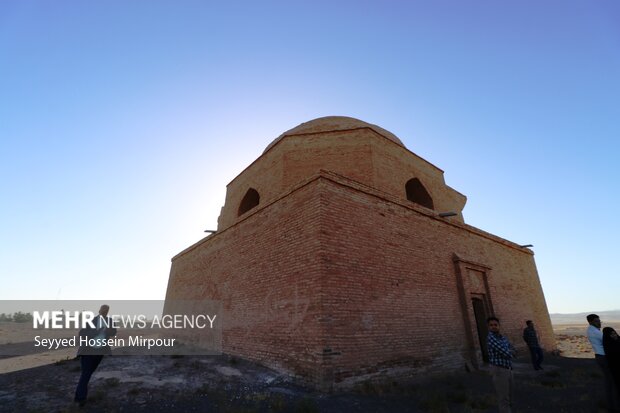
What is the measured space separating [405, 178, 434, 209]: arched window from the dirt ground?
6443 mm

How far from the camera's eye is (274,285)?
7.89 meters

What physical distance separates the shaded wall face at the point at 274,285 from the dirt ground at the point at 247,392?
57 cm

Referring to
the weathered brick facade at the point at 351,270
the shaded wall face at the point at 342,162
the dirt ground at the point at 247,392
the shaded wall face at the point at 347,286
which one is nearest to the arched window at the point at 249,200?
the weathered brick facade at the point at 351,270

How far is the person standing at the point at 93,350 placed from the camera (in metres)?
5.01

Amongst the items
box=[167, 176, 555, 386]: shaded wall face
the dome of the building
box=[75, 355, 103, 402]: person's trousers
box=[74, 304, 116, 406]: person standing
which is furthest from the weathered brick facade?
box=[75, 355, 103, 402]: person's trousers

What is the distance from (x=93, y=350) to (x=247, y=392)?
2.77 metres

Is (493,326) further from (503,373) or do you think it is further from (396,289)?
(396,289)

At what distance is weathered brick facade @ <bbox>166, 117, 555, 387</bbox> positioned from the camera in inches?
259

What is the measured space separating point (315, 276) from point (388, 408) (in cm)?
262

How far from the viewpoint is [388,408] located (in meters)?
5.28

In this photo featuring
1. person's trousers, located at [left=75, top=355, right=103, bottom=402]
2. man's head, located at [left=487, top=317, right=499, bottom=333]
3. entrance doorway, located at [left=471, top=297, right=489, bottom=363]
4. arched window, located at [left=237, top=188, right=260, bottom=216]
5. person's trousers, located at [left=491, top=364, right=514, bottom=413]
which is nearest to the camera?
person's trousers, located at [left=491, top=364, right=514, bottom=413]

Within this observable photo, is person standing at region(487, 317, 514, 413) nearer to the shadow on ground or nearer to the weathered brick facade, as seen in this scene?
the shadow on ground

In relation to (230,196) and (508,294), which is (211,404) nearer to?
(230,196)

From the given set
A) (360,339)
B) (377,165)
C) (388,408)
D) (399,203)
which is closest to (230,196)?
(377,165)
